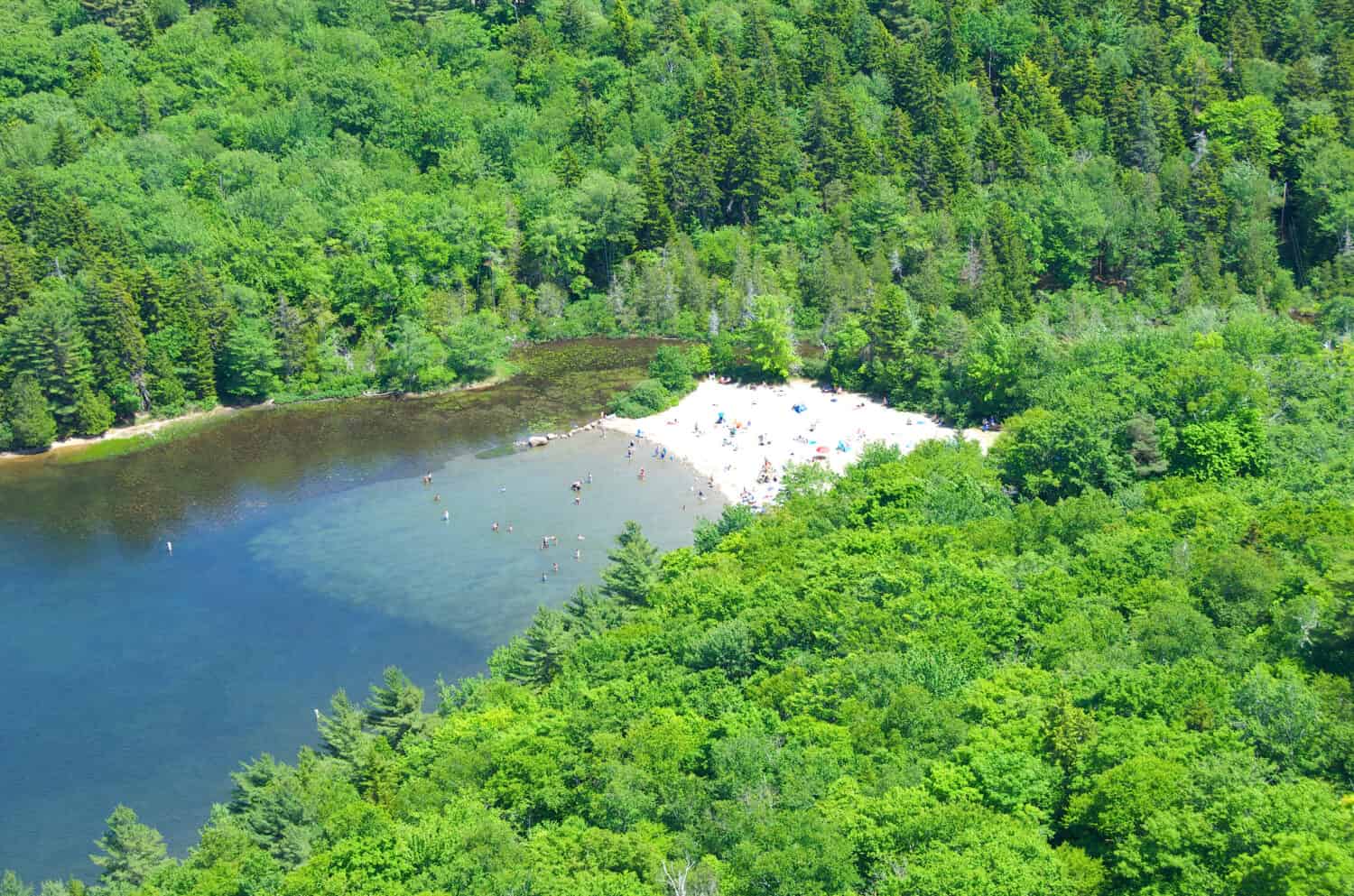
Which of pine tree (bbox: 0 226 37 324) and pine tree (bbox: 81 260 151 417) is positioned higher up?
pine tree (bbox: 0 226 37 324)

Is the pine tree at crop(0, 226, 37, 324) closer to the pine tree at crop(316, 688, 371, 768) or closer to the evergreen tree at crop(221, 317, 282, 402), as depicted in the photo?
the evergreen tree at crop(221, 317, 282, 402)

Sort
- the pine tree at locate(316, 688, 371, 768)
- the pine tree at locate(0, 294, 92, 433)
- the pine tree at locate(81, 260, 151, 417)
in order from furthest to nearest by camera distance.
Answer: the pine tree at locate(81, 260, 151, 417) < the pine tree at locate(0, 294, 92, 433) < the pine tree at locate(316, 688, 371, 768)

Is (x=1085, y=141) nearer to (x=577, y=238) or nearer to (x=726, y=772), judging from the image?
(x=577, y=238)

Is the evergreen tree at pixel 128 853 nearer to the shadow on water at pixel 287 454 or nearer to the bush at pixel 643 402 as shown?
the shadow on water at pixel 287 454

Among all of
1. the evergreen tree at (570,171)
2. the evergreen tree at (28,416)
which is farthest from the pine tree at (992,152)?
the evergreen tree at (28,416)

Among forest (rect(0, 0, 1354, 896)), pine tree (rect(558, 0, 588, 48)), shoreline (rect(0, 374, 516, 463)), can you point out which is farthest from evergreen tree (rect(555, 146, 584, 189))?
shoreline (rect(0, 374, 516, 463))

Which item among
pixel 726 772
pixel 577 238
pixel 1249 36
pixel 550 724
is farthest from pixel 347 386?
pixel 1249 36

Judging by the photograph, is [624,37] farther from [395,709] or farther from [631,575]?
[395,709]
